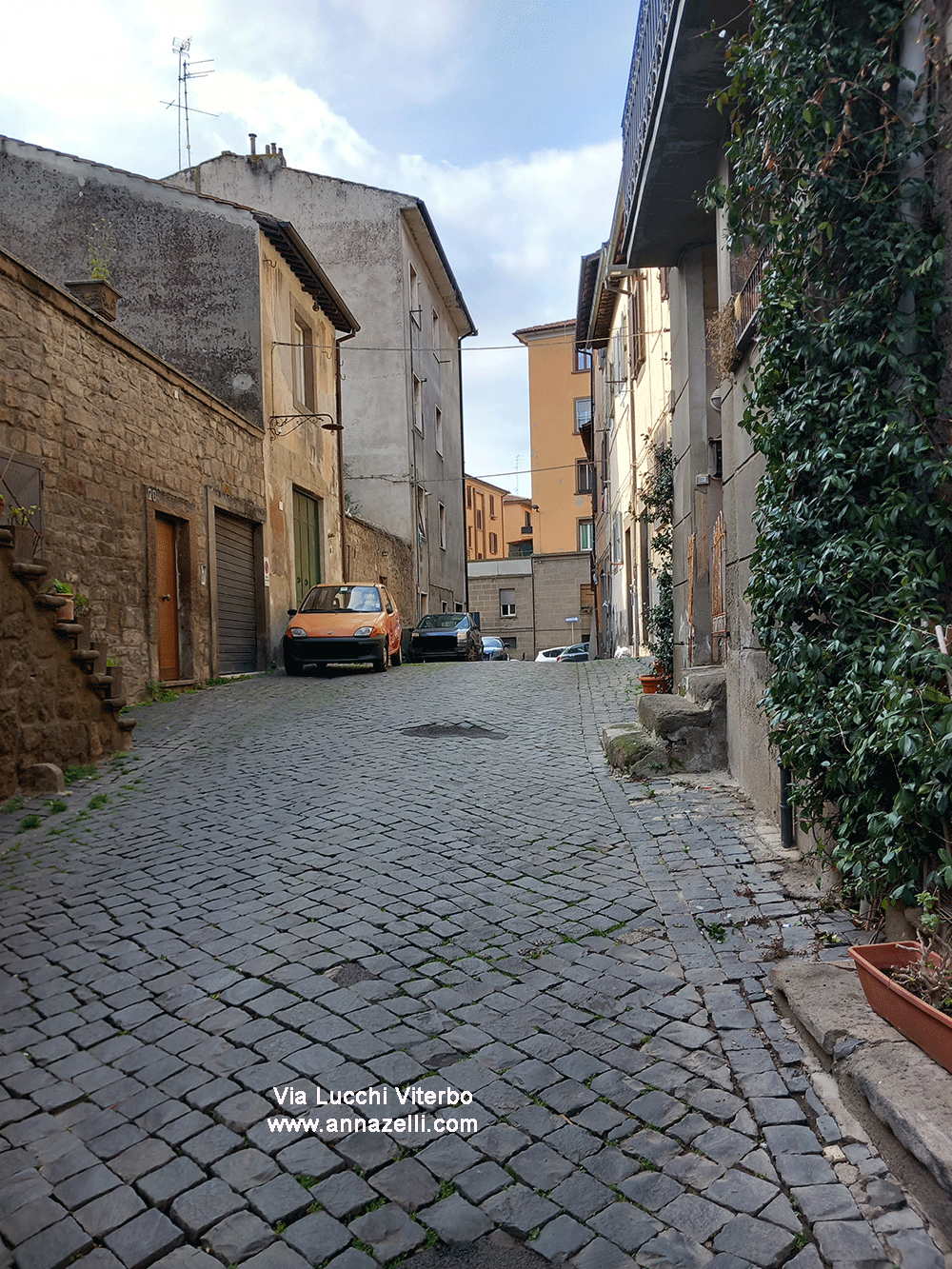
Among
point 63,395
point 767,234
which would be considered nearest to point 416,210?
point 63,395

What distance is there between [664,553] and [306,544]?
9.15 meters

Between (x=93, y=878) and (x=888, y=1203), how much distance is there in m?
3.89

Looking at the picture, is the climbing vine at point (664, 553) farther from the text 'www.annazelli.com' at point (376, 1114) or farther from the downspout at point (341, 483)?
the downspout at point (341, 483)

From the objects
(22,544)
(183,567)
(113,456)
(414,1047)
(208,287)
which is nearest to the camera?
(414,1047)

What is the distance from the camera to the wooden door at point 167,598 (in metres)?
12.2

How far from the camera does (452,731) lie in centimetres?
916

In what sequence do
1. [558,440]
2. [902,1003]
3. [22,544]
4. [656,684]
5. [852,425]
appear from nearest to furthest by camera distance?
1. [902,1003]
2. [852,425]
3. [22,544]
4. [656,684]
5. [558,440]

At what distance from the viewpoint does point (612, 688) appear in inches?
471

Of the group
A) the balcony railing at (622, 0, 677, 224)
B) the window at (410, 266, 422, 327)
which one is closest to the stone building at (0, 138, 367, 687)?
the window at (410, 266, 422, 327)

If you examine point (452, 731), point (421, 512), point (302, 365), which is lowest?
point (452, 731)

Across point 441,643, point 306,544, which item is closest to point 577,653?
point 441,643

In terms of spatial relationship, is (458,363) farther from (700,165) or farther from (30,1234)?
(30,1234)

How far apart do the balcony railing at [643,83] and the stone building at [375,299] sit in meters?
15.7

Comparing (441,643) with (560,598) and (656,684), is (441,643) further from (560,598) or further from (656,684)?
(560,598)
